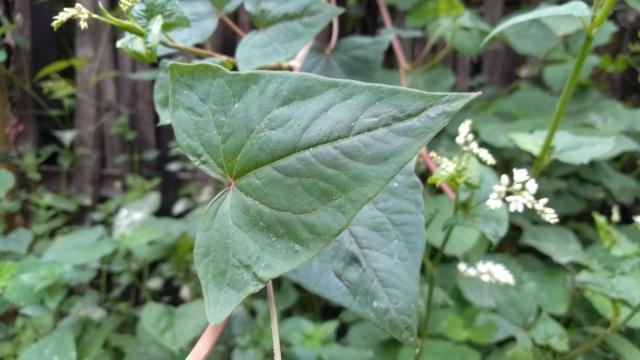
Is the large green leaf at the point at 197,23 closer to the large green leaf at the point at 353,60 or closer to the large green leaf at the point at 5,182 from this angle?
the large green leaf at the point at 353,60

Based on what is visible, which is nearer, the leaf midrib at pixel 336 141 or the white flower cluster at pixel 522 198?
the leaf midrib at pixel 336 141

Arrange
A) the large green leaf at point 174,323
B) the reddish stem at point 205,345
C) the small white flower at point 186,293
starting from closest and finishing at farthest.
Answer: the reddish stem at point 205,345 → the large green leaf at point 174,323 → the small white flower at point 186,293

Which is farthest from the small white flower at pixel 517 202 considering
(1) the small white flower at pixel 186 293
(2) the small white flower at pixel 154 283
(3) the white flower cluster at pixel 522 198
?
(2) the small white flower at pixel 154 283

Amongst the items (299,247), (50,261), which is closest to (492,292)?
(299,247)

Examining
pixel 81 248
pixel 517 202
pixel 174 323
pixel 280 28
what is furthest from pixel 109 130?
pixel 517 202

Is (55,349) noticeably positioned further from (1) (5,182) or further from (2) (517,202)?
(2) (517,202)

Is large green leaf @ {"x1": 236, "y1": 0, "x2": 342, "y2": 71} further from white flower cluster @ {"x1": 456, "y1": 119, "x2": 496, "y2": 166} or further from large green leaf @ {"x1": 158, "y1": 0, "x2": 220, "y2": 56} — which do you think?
white flower cluster @ {"x1": 456, "y1": 119, "x2": 496, "y2": 166}

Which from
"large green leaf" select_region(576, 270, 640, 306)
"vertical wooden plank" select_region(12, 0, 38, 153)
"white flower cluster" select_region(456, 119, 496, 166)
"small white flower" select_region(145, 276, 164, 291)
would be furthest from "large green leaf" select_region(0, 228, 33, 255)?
"large green leaf" select_region(576, 270, 640, 306)
